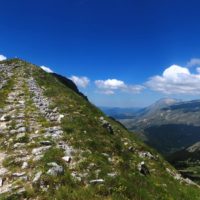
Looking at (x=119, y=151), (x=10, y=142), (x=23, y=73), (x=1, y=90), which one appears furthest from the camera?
(x=23, y=73)

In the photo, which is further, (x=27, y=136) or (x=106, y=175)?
(x=27, y=136)

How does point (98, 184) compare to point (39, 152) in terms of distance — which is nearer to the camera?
point (98, 184)

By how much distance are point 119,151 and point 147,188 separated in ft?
18.0

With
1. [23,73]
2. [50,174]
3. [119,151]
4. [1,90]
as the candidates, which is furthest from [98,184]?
[23,73]

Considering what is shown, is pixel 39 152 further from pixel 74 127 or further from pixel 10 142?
pixel 74 127

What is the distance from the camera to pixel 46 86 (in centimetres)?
3969

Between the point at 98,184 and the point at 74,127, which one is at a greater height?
the point at 74,127

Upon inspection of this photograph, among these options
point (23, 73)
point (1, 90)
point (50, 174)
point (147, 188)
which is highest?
point (23, 73)

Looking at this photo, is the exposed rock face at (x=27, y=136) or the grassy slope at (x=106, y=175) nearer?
the grassy slope at (x=106, y=175)

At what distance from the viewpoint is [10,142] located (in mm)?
17906

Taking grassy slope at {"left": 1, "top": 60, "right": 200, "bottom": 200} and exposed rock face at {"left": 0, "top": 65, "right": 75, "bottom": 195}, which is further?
exposed rock face at {"left": 0, "top": 65, "right": 75, "bottom": 195}

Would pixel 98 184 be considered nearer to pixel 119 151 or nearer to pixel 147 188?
pixel 147 188

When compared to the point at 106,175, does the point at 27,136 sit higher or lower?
higher

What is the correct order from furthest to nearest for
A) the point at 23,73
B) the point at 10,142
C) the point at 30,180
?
the point at 23,73 → the point at 10,142 → the point at 30,180
